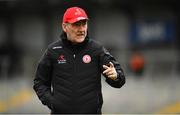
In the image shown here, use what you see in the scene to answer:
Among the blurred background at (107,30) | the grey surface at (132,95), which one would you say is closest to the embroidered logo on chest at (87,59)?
the grey surface at (132,95)

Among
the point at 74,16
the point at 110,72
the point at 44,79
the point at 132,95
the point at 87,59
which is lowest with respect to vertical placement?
the point at 132,95

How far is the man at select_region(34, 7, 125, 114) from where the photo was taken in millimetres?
6332

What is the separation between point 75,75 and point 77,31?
425 mm

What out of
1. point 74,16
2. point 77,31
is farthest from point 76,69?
point 74,16

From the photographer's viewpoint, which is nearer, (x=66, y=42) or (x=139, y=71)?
(x=66, y=42)

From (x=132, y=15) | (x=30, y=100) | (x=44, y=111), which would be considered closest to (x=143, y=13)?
(x=132, y=15)

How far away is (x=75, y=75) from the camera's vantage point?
20.9ft

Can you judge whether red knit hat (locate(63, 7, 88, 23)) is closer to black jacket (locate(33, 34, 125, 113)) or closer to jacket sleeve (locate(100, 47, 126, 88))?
black jacket (locate(33, 34, 125, 113))

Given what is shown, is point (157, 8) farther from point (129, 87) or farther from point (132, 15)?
point (129, 87)

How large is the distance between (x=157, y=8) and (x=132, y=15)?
3.98ft

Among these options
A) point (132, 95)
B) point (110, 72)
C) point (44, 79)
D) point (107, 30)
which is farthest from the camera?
point (107, 30)

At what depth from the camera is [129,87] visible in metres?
22.6

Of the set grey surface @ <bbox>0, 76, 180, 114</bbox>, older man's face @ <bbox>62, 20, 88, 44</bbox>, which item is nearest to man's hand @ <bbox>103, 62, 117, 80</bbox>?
older man's face @ <bbox>62, 20, 88, 44</bbox>

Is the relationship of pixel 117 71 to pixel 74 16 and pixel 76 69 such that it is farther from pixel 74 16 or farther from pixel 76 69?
pixel 74 16
